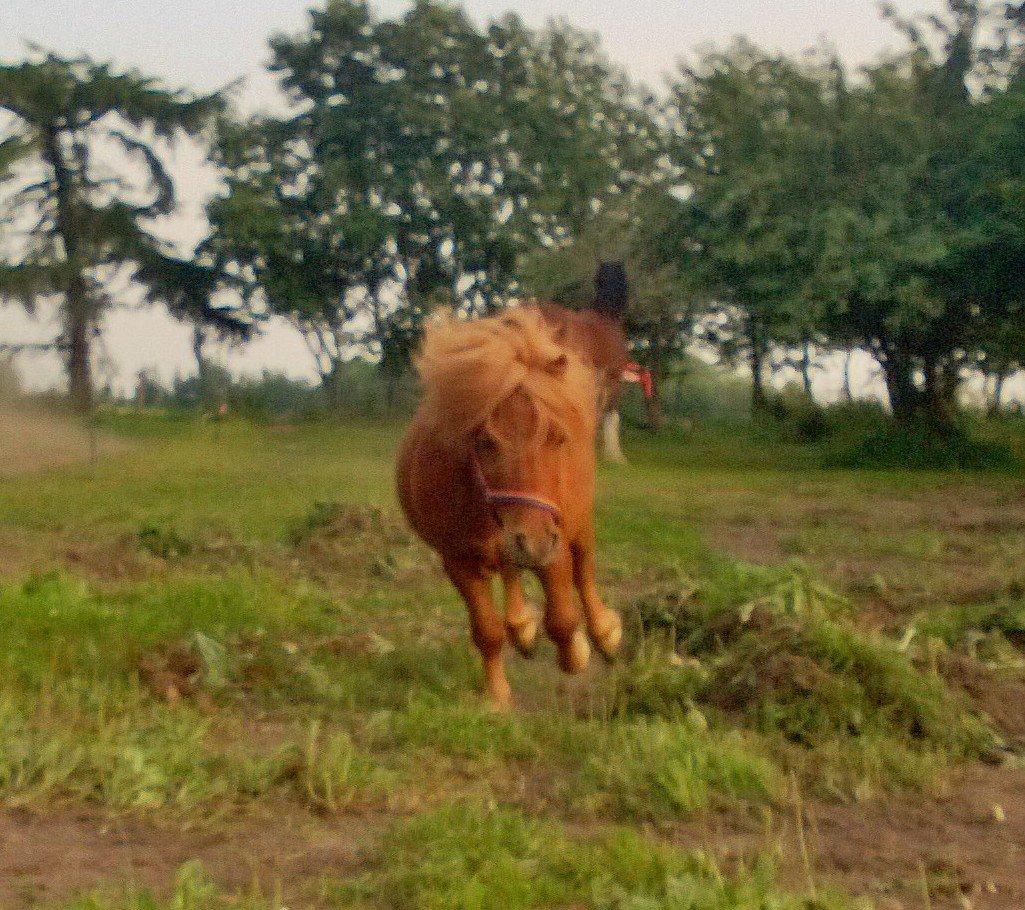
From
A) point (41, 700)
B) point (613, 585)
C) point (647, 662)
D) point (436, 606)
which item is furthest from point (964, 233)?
point (41, 700)

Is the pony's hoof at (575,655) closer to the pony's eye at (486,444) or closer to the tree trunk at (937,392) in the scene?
the pony's eye at (486,444)

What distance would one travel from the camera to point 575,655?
6930 mm

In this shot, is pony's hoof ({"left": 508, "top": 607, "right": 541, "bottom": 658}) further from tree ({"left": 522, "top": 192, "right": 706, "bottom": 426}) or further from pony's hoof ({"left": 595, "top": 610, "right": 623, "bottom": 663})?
tree ({"left": 522, "top": 192, "right": 706, "bottom": 426})

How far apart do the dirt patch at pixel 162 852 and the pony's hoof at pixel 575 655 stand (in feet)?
7.06

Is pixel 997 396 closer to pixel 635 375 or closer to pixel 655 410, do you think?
pixel 655 410

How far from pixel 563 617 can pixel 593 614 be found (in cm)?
70

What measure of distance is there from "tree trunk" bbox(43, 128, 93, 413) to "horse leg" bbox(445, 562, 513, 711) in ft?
76.2

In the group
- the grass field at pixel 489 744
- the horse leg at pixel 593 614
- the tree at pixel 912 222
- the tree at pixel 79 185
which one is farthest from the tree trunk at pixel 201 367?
the horse leg at pixel 593 614

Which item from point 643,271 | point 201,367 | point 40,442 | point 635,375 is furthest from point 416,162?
point 635,375

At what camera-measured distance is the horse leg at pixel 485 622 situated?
22.0 feet

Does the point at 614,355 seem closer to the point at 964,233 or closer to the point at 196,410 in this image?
the point at 964,233

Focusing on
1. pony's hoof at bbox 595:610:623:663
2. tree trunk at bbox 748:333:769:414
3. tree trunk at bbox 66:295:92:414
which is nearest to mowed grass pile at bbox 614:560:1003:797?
pony's hoof at bbox 595:610:623:663

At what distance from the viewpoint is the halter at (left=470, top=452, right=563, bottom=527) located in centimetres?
581

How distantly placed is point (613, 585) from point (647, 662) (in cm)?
382
